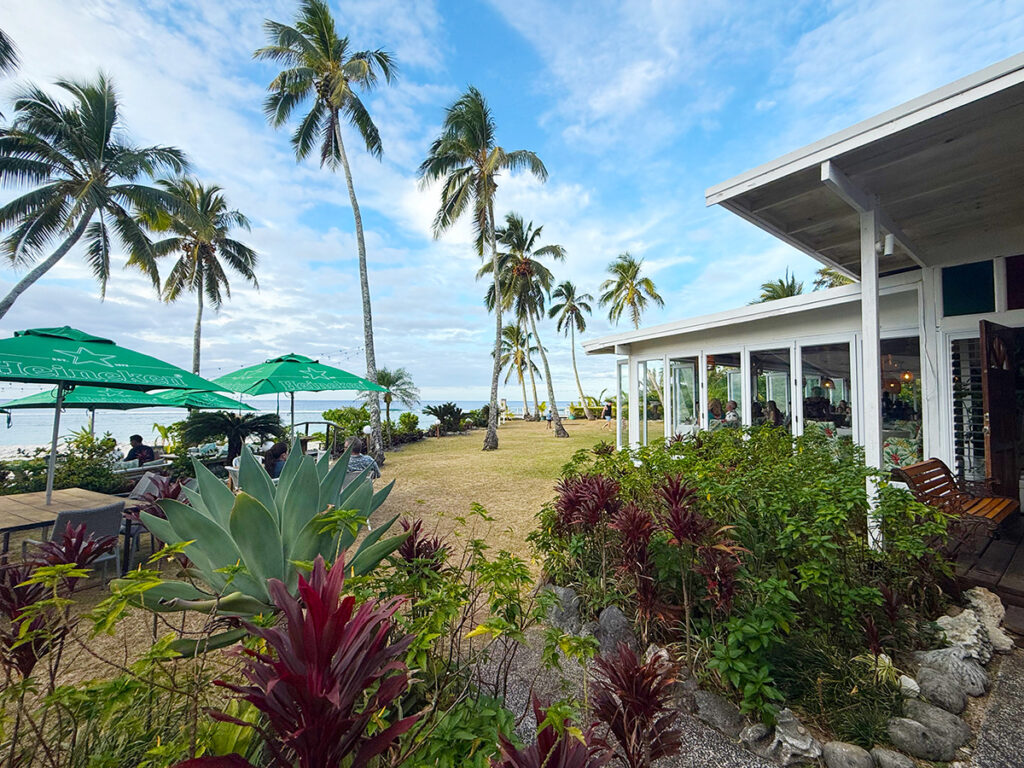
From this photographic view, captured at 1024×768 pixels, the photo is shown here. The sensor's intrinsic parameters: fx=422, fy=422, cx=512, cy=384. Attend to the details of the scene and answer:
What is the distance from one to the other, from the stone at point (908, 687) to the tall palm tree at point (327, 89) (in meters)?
12.4

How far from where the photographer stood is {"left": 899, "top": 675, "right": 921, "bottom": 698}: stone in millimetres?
2212

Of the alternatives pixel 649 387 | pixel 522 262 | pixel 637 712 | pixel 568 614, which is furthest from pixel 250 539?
pixel 522 262

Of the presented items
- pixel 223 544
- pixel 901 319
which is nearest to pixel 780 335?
pixel 901 319

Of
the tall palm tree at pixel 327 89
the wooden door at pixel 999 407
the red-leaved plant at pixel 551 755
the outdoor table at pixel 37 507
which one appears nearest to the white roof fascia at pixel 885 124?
the wooden door at pixel 999 407

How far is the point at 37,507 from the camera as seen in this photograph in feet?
15.4

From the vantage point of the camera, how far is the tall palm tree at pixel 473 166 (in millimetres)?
15070

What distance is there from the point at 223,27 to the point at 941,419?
12866mm

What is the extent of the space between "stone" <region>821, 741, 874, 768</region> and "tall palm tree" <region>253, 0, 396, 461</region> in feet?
40.6

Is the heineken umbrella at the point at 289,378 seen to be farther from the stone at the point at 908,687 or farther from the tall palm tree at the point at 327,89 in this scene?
the stone at the point at 908,687

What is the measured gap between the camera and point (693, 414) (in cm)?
919

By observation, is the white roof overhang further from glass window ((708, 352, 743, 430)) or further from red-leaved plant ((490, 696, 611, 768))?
red-leaved plant ((490, 696, 611, 768))

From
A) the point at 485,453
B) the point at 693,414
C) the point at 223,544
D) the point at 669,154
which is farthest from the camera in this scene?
the point at 485,453

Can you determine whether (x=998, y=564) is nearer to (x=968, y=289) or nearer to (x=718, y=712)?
(x=718, y=712)

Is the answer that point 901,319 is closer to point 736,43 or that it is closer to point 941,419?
point 941,419
